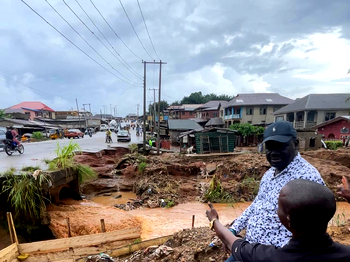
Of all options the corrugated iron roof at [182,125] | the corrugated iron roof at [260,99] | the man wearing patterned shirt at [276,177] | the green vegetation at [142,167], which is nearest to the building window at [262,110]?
the corrugated iron roof at [260,99]

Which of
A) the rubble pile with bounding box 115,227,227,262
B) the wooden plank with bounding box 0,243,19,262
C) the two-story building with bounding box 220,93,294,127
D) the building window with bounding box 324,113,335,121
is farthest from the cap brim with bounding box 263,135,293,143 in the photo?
the two-story building with bounding box 220,93,294,127

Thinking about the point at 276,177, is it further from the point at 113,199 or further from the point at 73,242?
the point at 113,199

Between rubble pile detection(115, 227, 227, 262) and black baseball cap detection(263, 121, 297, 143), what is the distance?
6.69 feet

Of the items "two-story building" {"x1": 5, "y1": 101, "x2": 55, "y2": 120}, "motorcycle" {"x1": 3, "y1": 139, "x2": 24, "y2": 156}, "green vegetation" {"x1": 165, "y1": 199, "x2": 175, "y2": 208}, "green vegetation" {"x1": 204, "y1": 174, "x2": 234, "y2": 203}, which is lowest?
"green vegetation" {"x1": 165, "y1": 199, "x2": 175, "y2": 208}

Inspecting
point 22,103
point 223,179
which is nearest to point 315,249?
point 223,179

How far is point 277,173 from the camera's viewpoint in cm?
186

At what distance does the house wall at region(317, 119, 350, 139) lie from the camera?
23.1 meters

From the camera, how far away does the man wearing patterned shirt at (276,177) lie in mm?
1609

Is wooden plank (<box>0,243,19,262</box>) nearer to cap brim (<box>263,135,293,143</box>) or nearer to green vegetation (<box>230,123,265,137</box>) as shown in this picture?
cap brim (<box>263,135,293,143</box>)

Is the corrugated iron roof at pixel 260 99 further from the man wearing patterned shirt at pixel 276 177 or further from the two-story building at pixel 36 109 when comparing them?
the two-story building at pixel 36 109

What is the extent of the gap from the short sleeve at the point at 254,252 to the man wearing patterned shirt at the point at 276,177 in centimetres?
34

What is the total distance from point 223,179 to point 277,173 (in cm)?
1197

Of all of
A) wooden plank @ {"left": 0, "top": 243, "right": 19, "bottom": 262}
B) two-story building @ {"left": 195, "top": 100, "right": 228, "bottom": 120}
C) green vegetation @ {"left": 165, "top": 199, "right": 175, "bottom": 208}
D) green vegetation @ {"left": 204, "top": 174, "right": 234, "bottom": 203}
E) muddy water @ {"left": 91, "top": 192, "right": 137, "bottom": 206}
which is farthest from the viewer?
two-story building @ {"left": 195, "top": 100, "right": 228, "bottom": 120}

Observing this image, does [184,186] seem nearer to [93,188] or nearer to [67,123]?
[93,188]
